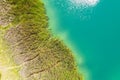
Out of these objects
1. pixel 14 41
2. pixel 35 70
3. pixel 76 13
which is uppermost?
pixel 76 13

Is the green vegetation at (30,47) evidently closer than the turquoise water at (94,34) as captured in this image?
Yes

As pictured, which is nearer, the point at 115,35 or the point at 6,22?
the point at 6,22

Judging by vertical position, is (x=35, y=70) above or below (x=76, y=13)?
below

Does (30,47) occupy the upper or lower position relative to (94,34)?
lower

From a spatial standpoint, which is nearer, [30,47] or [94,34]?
[30,47]

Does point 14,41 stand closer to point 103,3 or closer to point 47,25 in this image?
point 47,25

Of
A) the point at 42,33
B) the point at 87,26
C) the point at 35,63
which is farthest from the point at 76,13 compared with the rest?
the point at 35,63
